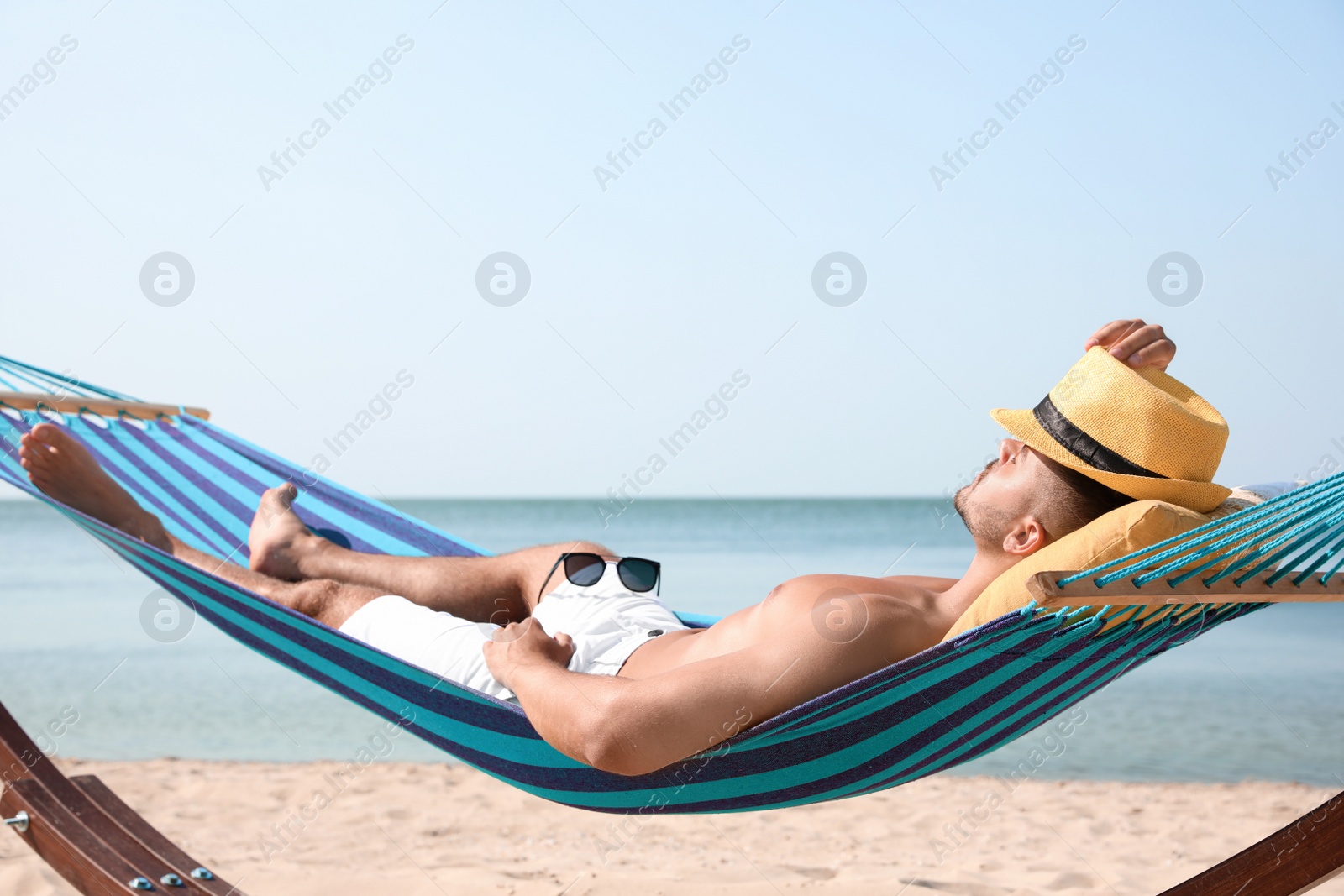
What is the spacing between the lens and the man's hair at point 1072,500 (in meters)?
1.53

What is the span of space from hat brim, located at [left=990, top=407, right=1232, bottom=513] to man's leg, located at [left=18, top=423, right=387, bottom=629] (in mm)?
1424

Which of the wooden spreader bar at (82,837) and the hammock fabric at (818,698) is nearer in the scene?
the hammock fabric at (818,698)

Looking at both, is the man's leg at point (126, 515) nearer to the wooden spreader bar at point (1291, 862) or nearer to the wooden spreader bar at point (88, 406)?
the wooden spreader bar at point (88, 406)

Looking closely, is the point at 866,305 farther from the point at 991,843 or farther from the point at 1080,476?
the point at 1080,476

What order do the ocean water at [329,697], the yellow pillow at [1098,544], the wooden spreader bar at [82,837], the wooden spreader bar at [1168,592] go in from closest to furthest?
the wooden spreader bar at [1168,592] < the yellow pillow at [1098,544] < the wooden spreader bar at [82,837] < the ocean water at [329,697]

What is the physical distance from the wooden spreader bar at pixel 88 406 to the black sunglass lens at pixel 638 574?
5.02 ft

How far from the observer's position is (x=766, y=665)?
4.49 ft

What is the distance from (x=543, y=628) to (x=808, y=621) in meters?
0.80

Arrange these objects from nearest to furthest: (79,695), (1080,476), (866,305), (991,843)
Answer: (1080,476) < (991,843) < (79,695) < (866,305)

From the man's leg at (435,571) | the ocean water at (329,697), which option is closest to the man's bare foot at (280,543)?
the man's leg at (435,571)

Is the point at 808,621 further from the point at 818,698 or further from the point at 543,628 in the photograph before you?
the point at 543,628

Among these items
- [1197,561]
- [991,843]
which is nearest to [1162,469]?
[1197,561]

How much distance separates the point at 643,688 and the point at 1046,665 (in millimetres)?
560

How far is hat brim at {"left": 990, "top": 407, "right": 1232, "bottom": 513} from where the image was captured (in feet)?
4.65
